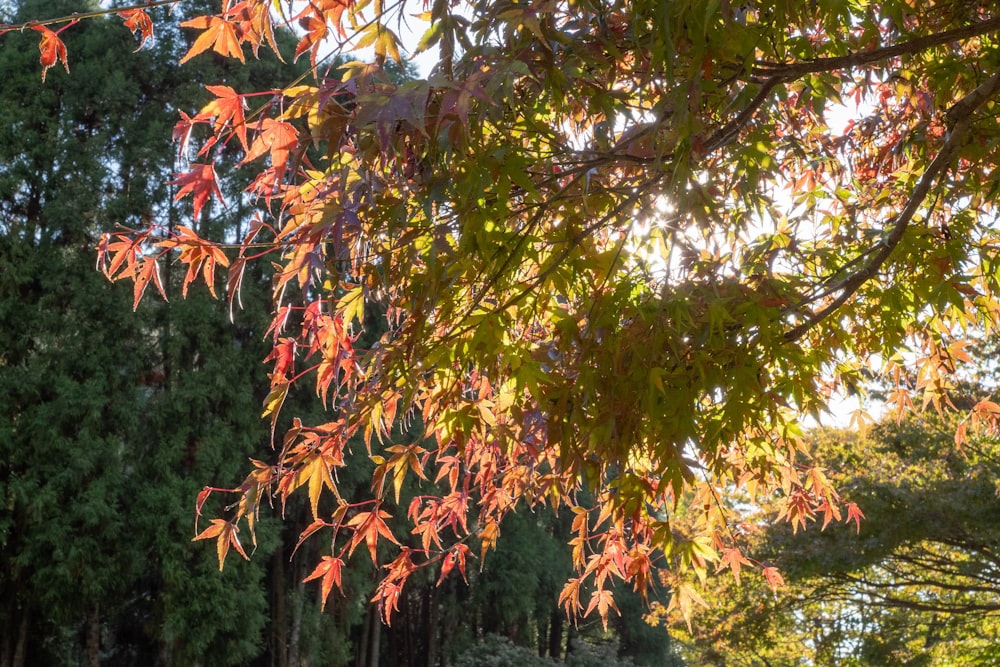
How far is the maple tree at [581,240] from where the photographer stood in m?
1.36

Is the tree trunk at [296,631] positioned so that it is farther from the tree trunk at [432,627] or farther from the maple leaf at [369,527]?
the maple leaf at [369,527]

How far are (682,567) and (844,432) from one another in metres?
5.87

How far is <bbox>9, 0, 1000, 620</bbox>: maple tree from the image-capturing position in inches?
53.7

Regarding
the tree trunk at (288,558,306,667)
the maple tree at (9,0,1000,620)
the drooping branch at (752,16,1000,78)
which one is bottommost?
the tree trunk at (288,558,306,667)

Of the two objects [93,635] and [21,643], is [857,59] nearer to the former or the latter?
[93,635]

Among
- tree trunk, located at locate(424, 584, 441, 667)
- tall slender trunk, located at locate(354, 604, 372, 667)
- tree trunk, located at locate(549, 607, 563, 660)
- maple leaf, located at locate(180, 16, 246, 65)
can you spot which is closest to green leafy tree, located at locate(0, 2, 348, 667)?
tall slender trunk, located at locate(354, 604, 372, 667)

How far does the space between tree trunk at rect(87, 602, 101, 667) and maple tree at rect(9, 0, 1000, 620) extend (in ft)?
24.0

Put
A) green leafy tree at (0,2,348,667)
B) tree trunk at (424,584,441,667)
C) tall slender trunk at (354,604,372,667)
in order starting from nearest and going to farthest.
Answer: green leafy tree at (0,2,348,667) → tall slender trunk at (354,604,372,667) → tree trunk at (424,584,441,667)

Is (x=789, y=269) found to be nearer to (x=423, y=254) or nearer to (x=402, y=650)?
(x=423, y=254)

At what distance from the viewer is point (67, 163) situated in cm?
921

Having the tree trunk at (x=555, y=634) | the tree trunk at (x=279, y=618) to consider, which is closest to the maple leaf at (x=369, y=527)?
the tree trunk at (x=279, y=618)

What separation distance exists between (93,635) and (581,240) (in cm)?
822

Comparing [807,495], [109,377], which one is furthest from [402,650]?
[807,495]

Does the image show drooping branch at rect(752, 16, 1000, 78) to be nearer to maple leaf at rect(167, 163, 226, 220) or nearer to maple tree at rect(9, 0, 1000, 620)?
maple tree at rect(9, 0, 1000, 620)
